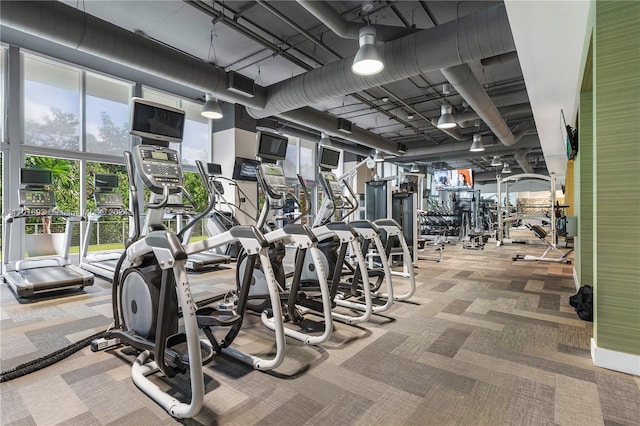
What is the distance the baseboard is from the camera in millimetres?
2140

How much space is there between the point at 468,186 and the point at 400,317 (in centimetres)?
894

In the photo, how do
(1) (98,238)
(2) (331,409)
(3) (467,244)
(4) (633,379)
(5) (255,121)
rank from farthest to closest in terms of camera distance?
(3) (467,244) → (5) (255,121) → (1) (98,238) → (4) (633,379) → (2) (331,409)

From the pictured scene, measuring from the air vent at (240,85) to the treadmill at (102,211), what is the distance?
260 cm

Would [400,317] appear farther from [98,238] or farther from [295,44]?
[98,238]

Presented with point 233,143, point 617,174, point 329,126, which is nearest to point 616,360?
point 617,174

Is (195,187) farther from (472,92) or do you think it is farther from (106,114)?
(472,92)

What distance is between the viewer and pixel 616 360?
7.22 feet

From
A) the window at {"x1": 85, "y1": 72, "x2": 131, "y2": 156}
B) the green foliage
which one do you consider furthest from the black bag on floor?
the window at {"x1": 85, "y1": 72, "x2": 131, "y2": 156}

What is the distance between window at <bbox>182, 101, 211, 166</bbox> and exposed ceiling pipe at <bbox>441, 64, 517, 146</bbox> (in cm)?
583

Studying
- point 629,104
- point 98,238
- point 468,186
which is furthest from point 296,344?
point 468,186

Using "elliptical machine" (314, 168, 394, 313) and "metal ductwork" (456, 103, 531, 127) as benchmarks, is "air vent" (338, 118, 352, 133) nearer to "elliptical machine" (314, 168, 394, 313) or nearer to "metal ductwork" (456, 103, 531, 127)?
"metal ductwork" (456, 103, 531, 127)

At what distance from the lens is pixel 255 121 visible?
28.2 ft

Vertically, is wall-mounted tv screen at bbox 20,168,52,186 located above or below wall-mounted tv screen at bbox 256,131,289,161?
below

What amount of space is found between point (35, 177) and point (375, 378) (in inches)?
210
